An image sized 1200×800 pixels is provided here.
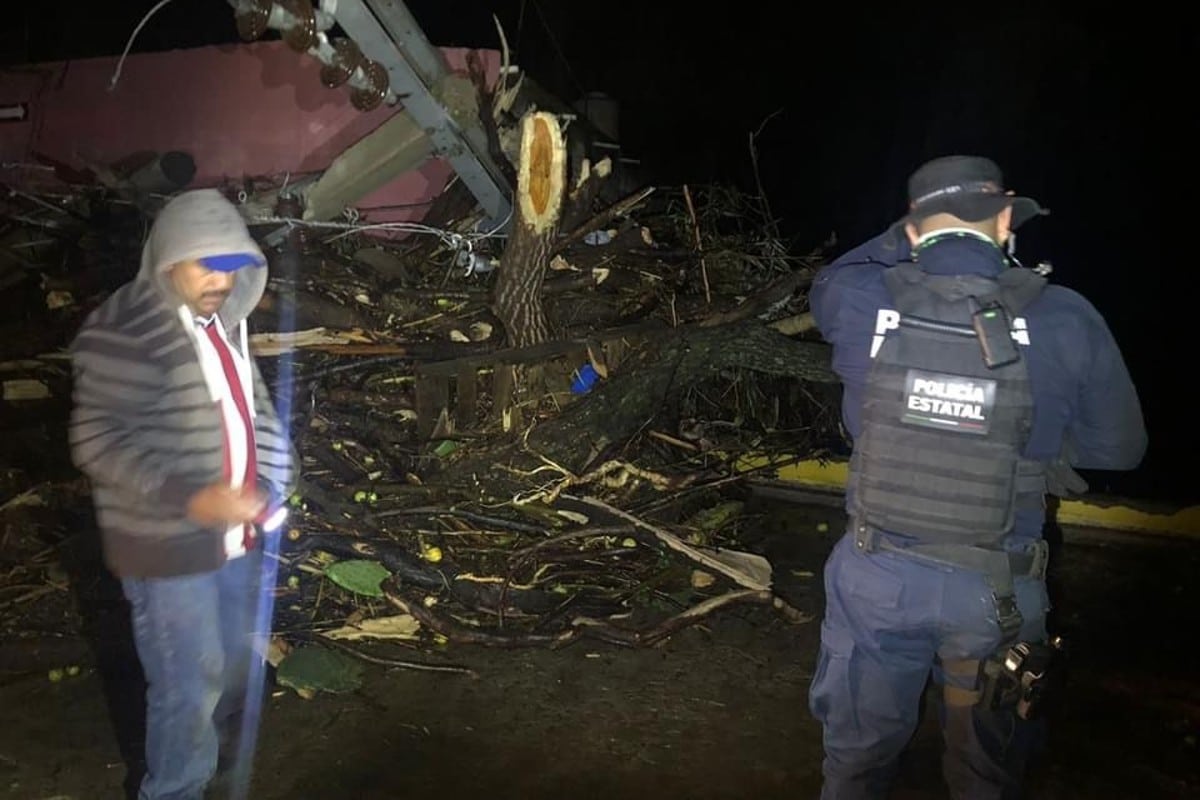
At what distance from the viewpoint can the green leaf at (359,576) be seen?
4461mm

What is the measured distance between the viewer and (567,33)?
42.5 ft

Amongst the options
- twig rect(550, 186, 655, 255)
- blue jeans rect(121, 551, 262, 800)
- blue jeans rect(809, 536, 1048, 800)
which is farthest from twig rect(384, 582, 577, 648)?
twig rect(550, 186, 655, 255)

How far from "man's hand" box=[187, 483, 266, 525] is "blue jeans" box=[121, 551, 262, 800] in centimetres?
22

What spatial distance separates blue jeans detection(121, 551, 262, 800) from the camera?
8.14 feet

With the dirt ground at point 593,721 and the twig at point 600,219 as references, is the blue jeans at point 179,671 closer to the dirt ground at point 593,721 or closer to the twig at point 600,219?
the dirt ground at point 593,721

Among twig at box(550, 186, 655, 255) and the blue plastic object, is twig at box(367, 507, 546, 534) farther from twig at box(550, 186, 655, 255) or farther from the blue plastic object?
twig at box(550, 186, 655, 255)

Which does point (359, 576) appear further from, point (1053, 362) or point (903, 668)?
point (1053, 362)

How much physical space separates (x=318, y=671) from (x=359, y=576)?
2.09 feet

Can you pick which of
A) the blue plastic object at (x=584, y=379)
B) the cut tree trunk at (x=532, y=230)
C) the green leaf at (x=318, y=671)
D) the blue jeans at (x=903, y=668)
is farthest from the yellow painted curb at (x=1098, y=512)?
the green leaf at (x=318, y=671)

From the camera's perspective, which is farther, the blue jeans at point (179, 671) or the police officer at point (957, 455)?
the blue jeans at point (179, 671)

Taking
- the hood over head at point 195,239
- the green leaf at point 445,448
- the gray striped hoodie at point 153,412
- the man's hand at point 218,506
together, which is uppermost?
the hood over head at point 195,239

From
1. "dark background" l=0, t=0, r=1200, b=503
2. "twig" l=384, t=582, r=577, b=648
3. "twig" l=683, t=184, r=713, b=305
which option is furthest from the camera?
"dark background" l=0, t=0, r=1200, b=503

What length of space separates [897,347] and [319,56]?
474 centimetres

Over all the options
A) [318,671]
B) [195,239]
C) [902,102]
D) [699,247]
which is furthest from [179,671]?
[902,102]
